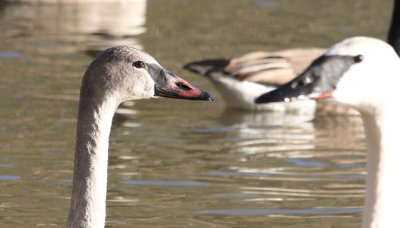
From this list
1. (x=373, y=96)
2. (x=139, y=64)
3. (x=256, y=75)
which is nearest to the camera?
(x=373, y=96)

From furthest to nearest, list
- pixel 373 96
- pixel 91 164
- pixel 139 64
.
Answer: pixel 139 64 → pixel 373 96 → pixel 91 164

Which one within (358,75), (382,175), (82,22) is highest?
(82,22)

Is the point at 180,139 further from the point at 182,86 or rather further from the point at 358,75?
the point at 358,75

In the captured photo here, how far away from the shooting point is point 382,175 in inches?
275

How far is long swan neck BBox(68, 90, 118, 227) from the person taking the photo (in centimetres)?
665

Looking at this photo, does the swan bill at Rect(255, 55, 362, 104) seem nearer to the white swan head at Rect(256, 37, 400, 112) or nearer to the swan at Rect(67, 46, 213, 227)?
the white swan head at Rect(256, 37, 400, 112)

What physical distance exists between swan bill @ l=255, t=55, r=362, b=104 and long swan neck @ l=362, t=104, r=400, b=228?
11.1 inches

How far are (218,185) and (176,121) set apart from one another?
2598 millimetres

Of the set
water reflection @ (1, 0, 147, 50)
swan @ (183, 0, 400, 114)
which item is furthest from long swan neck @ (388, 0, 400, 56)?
water reflection @ (1, 0, 147, 50)

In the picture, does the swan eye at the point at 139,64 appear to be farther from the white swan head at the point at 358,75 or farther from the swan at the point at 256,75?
the swan at the point at 256,75

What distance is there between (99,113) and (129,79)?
0.92ft

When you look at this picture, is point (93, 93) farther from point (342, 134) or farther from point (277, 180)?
point (342, 134)

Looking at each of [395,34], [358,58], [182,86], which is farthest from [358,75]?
[395,34]

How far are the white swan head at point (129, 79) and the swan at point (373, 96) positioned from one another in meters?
0.65
